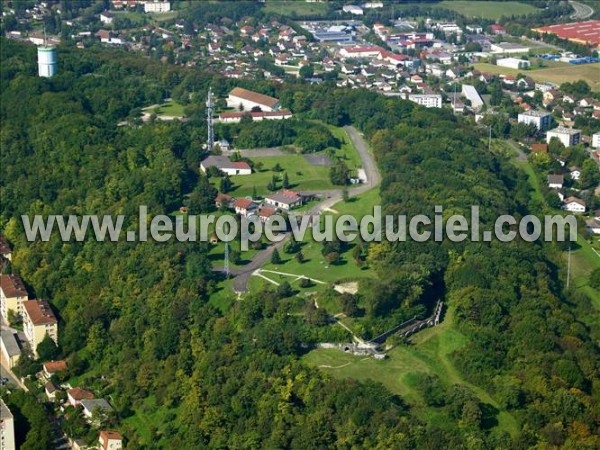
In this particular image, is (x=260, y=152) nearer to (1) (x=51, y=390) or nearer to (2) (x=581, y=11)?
(1) (x=51, y=390)

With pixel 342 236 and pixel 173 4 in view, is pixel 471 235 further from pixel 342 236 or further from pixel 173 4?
pixel 173 4

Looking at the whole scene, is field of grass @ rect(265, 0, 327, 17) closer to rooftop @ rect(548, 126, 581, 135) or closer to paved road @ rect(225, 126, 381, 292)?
rooftop @ rect(548, 126, 581, 135)

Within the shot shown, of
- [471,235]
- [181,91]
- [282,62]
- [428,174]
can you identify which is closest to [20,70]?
[181,91]

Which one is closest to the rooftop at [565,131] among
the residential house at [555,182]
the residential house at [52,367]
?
the residential house at [555,182]

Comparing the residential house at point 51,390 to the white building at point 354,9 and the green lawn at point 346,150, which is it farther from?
the white building at point 354,9

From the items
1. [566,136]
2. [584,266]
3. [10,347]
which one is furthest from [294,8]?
[10,347]

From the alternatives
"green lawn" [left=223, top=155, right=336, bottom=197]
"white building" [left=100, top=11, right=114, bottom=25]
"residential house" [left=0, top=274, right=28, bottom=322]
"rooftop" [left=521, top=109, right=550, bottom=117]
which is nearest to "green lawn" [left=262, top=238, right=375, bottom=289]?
"green lawn" [left=223, top=155, right=336, bottom=197]
